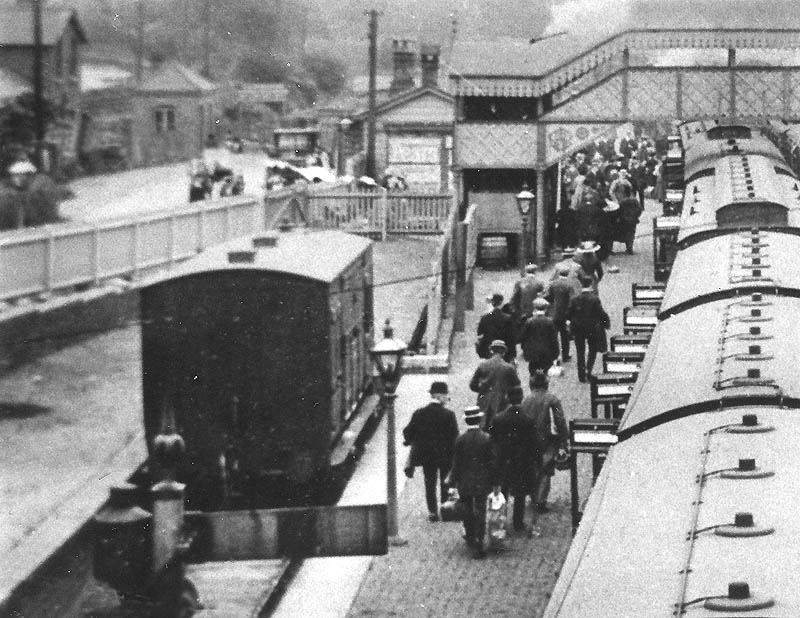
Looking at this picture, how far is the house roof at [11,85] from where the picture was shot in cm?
1462

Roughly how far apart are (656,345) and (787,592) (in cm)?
675

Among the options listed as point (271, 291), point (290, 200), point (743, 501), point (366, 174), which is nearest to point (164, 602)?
point (743, 501)

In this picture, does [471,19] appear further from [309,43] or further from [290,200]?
[309,43]

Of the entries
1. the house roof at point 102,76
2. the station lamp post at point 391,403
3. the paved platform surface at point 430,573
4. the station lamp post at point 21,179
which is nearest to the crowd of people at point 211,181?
the station lamp post at point 21,179

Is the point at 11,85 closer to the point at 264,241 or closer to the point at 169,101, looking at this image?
the point at 264,241

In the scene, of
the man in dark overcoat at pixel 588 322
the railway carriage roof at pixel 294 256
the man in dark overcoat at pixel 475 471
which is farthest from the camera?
the man in dark overcoat at pixel 588 322

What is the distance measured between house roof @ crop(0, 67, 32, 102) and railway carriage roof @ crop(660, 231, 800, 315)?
5749 mm

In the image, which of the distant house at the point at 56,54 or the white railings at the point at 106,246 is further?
the white railings at the point at 106,246

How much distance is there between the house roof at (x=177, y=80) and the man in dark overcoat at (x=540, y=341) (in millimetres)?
6486

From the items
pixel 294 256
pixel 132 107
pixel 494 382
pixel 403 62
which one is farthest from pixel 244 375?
pixel 403 62

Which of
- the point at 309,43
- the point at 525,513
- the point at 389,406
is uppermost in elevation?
the point at 309,43

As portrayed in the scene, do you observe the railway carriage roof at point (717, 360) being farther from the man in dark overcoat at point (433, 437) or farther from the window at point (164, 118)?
the window at point (164, 118)

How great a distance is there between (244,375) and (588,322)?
509cm

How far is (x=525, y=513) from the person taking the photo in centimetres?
1503
